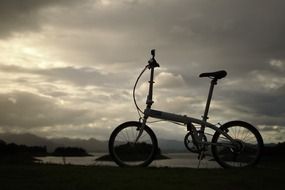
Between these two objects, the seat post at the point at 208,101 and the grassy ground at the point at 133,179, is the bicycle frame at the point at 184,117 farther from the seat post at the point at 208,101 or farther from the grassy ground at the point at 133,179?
the grassy ground at the point at 133,179

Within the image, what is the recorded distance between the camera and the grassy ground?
6.22m

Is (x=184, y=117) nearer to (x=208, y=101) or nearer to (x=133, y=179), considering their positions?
(x=208, y=101)

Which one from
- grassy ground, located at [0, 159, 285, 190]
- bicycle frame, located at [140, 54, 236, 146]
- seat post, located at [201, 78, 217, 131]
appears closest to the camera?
grassy ground, located at [0, 159, 285, 190]

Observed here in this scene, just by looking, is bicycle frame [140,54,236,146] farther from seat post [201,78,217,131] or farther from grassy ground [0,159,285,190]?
grassy ground [0,159,285,190]

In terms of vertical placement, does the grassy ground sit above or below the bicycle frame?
below

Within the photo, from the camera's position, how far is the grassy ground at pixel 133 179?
245 inches

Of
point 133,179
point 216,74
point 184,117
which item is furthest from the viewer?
point 216,74

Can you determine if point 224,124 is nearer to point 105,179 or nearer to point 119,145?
point 119,145

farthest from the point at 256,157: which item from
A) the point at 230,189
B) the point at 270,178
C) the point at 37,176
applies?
the point at 37,176

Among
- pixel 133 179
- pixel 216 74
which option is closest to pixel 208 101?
pixel 216 74

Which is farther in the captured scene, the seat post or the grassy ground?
the seat post

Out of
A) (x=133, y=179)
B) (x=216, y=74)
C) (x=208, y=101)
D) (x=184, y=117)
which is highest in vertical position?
(x=216, y=74)

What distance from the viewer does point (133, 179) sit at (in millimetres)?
6852

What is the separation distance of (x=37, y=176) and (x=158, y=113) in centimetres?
335
